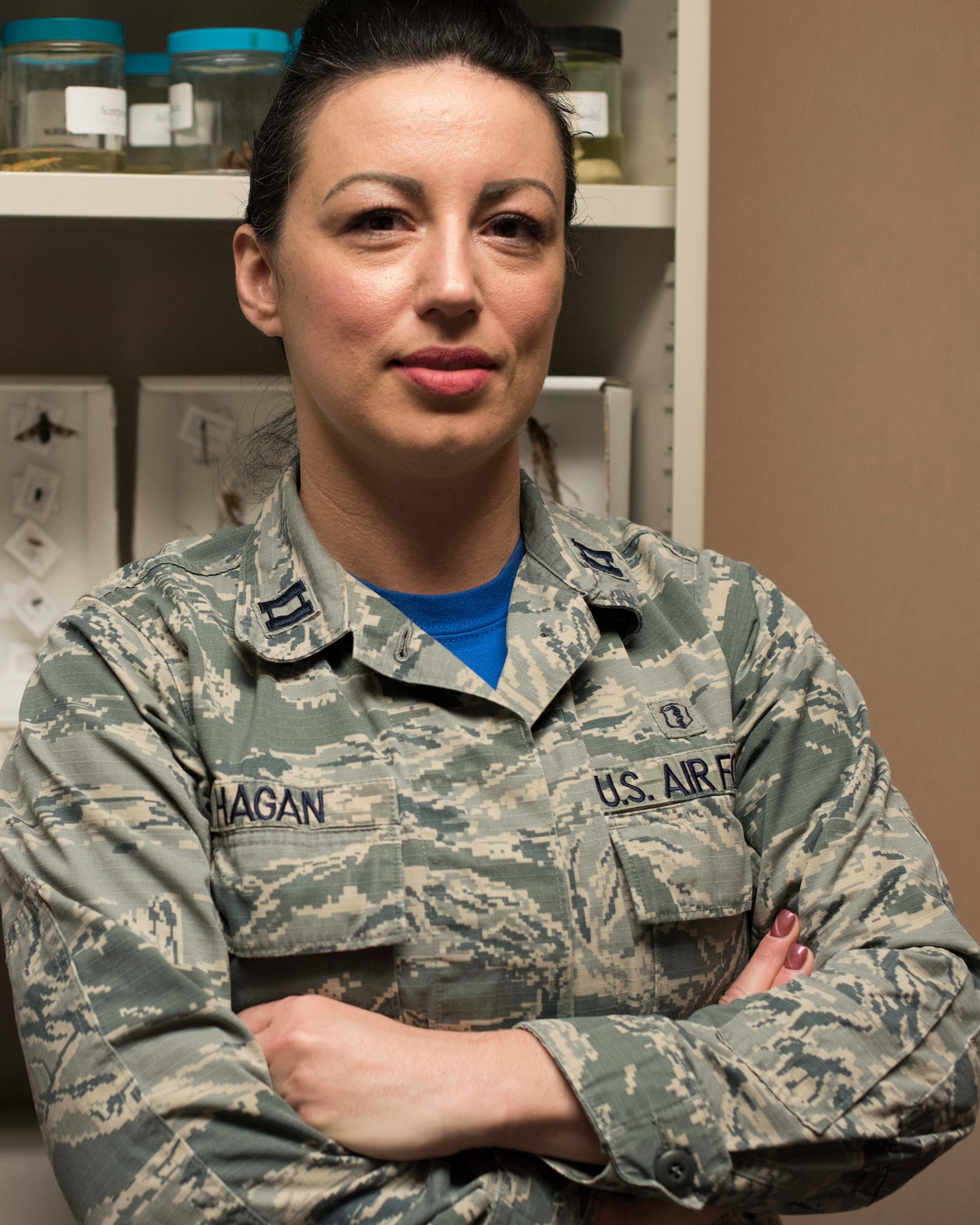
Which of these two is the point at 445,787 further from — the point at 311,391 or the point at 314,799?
the point at 311,391

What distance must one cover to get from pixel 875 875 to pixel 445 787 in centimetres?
37

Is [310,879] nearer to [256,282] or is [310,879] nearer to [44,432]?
[256,282]

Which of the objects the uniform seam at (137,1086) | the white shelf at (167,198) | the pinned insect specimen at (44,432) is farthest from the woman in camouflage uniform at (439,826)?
the pinned insect specimen at (44,432)

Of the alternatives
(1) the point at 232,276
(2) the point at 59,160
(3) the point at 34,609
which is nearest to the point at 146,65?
(2) the point at 59,160

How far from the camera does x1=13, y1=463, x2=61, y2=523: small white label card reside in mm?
1558

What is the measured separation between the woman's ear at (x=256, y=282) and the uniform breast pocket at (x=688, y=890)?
1.85 ft

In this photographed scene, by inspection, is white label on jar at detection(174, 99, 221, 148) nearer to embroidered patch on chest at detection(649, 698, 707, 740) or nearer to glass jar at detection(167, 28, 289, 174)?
glass jar at detection(167, 28, 289, 174)

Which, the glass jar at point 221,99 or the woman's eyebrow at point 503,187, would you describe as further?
the glass jar at point 221,99

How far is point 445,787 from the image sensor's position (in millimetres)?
1022

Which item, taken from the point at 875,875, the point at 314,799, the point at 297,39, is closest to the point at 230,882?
the point at 314,799

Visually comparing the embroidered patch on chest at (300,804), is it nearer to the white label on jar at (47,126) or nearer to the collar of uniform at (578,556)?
the collar of uniform at (578,556)

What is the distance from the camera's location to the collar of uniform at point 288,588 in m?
1.07

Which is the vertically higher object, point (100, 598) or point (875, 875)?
point (100, 598)

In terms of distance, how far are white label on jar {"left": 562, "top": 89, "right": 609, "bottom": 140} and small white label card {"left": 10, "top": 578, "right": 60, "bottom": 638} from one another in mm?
849
